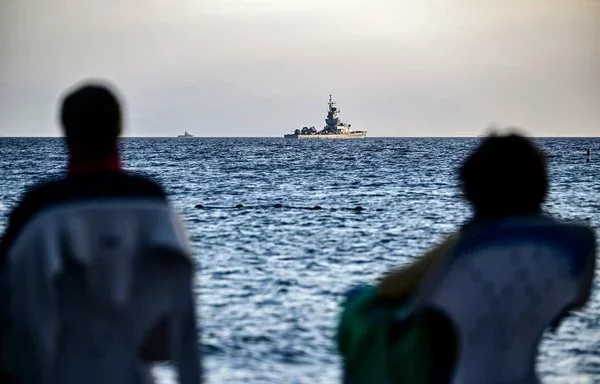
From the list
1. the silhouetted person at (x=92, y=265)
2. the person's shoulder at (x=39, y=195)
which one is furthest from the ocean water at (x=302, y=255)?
the person's shoulder at (x=39, y=195)

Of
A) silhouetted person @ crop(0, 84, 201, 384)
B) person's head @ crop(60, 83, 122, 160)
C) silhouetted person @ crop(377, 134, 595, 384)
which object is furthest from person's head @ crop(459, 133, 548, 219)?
person's head @ crop(60, 83, 122, 160)

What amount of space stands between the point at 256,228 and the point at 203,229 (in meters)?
1.33

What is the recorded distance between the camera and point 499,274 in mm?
3441

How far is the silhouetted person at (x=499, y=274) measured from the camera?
3.43m

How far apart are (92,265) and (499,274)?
1.26 metres

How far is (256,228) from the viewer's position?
90.5 ft

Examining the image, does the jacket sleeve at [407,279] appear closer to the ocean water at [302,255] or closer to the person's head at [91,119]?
the person's head at [91,119]

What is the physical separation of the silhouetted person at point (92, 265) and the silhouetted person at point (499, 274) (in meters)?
0.72

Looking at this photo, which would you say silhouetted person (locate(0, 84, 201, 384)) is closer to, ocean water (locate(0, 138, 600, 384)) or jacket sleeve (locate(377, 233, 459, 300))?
jacket sleeve (locate(377, 233, 459, 300))

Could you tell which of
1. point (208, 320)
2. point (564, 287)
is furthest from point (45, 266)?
point (208, 320)

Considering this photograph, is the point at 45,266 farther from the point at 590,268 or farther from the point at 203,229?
the point at 203,229

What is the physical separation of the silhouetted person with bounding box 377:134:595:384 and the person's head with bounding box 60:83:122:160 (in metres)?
1.00

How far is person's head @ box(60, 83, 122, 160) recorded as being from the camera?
343 centimetres

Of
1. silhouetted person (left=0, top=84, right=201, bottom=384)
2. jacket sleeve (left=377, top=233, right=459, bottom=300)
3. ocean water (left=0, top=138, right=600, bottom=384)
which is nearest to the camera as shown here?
silhouetted person (left=0, top=84, right=201, bottom=384)
